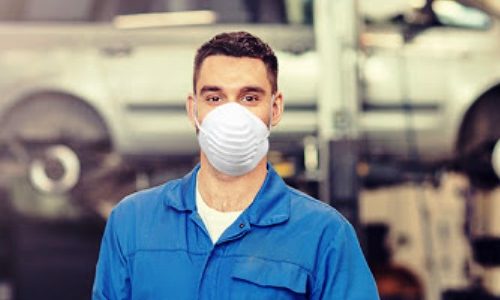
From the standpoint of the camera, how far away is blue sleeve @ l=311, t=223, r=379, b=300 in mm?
2156

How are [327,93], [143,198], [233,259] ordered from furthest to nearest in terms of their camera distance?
[327,93], [143,198], [233,259]

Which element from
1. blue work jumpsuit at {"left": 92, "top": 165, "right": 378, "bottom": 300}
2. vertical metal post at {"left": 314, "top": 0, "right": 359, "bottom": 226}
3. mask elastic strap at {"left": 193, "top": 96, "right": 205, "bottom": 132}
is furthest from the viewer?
vertical metal post at {"left": 314, "top": 0, "right": 359, "bottom": 226}

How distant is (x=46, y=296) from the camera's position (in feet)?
14.2

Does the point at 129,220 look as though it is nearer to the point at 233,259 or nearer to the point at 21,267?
the point at 233,259

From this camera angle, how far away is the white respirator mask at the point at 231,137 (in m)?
2.22

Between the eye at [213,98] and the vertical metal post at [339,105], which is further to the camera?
the vertical metal post at [339,105]

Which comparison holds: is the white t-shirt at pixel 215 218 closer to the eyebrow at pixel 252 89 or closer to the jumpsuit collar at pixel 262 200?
the jumpsuit collar at pixel 262 200

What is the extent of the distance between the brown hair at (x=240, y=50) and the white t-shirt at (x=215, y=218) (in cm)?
29

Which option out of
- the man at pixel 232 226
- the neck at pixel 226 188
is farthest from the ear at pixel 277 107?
the neck at pixel 226 188

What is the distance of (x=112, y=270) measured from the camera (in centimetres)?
224

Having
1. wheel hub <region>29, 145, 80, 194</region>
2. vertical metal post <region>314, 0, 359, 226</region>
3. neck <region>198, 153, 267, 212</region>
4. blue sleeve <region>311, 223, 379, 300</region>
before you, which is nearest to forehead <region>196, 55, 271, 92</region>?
neck <region>198, 153, 267, 212</region>

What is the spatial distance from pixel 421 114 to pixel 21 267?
71.4 inches

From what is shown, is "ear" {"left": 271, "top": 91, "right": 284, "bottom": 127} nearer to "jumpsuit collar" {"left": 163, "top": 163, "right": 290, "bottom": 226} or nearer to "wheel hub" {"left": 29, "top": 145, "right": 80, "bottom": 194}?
"jumpsuit collar" {"left": 163, "top": 163, "right": 290, "bottom": 226}

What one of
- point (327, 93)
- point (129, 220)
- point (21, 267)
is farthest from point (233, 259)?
point (21, 267)
